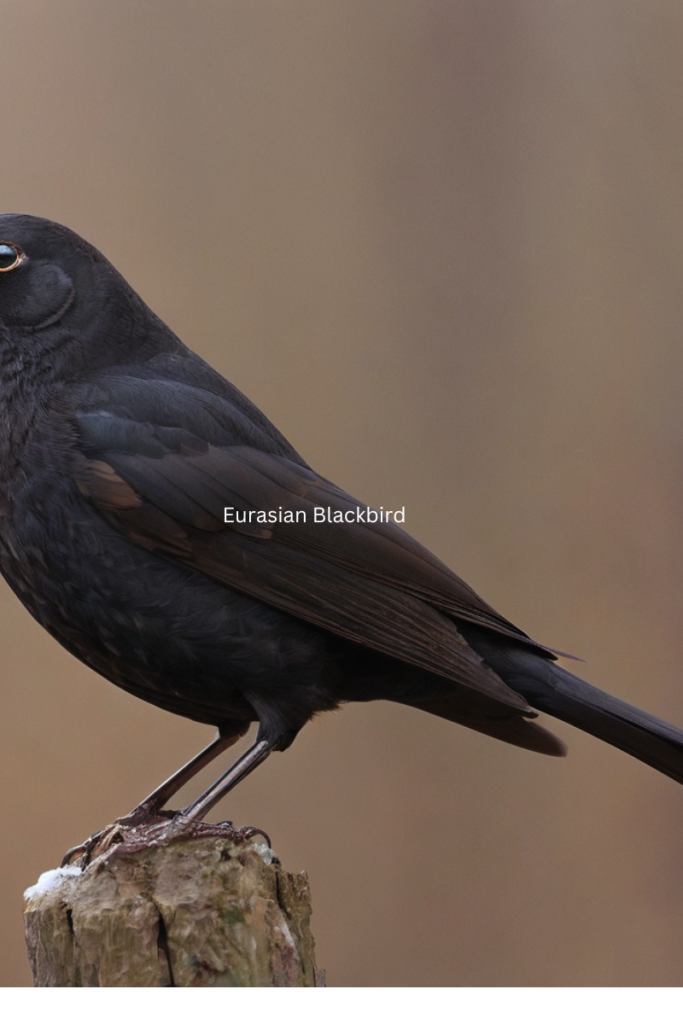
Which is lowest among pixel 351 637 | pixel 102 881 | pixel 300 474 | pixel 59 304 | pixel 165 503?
pixel 102 881

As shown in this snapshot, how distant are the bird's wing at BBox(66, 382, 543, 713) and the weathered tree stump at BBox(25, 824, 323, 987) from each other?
0.59 meters

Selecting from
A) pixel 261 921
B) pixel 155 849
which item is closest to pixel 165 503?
pixel 155 849

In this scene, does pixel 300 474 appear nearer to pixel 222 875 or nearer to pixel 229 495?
pixel 229 495

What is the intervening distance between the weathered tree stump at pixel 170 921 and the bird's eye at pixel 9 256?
1.45m

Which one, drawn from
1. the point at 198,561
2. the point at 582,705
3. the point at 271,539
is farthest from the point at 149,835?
the point at 582,705

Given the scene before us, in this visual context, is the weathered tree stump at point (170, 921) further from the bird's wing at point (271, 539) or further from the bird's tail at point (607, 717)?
the bird's tail at point (607, 717)

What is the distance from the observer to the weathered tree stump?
2.22 metres

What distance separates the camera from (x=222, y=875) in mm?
2330

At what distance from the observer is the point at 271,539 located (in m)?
2.63

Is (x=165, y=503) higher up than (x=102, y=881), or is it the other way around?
(x=165, y=503)

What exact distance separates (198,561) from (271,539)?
18 cm

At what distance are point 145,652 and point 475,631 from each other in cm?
87

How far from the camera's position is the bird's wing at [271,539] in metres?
2.58

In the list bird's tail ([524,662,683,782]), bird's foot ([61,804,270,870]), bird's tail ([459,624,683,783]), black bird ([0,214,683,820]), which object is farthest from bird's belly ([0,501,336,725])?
bird's tail ([524,662,683,782])
